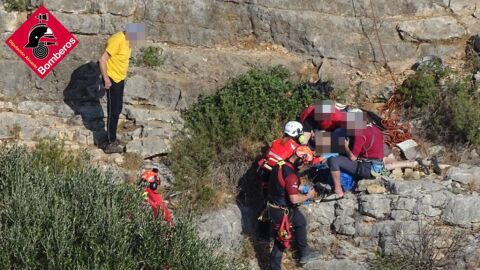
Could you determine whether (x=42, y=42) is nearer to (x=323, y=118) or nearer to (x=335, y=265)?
(x=323, y=118)

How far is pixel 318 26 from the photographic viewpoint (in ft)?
37.5

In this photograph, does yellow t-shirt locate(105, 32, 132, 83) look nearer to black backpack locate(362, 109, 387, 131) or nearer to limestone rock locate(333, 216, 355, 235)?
limestone rock locate(333, 216, 355, 235)

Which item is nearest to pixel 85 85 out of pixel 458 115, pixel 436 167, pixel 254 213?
pixel 254 213

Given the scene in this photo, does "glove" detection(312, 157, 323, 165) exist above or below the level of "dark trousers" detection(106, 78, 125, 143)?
below

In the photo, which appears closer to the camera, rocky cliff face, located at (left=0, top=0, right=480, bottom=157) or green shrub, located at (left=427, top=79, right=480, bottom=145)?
green shrub, located at (left=427, top=79, right=480, bottom=145)

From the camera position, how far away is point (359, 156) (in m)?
9.32

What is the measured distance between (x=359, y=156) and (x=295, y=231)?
137 centimetres

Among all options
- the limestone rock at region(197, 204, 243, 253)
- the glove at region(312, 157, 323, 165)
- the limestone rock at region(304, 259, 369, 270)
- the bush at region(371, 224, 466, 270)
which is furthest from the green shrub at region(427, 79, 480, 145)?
the limestone rock at region(197, 204, 243, 253)

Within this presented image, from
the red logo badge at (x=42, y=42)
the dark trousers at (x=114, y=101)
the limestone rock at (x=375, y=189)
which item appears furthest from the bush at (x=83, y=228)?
the red logo badge at (x=42, y=42)

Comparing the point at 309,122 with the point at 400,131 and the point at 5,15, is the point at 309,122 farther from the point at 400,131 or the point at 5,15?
the point at 5,15

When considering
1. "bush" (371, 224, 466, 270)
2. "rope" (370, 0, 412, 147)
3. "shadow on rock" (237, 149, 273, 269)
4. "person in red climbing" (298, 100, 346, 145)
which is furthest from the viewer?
"rope" (370, 0, 412, 147)

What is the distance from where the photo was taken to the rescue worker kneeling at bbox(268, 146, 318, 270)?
27.1ft

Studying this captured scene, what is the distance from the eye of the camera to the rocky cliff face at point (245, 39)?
1075cm

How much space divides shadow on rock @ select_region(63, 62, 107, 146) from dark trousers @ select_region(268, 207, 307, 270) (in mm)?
3169
